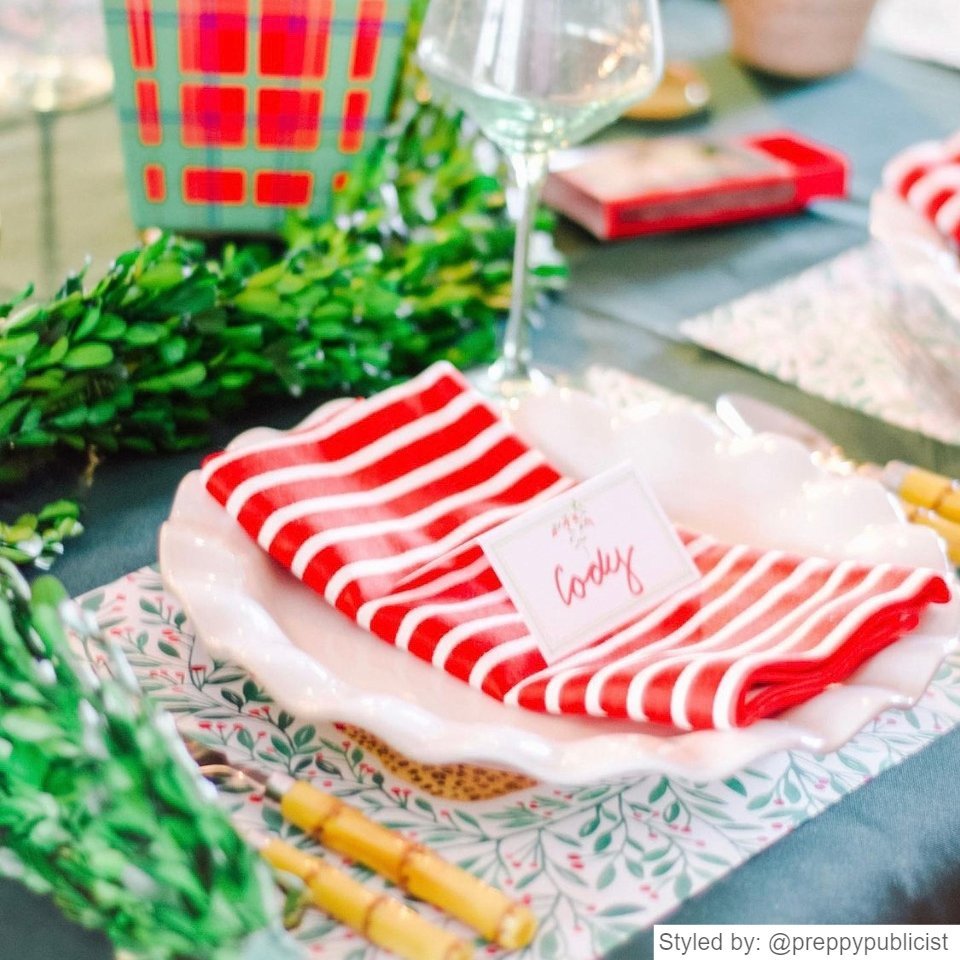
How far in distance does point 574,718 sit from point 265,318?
38 cm

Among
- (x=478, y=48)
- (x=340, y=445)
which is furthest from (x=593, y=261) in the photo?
(x=340, y=445)

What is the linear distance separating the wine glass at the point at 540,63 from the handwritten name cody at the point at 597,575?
0.29m

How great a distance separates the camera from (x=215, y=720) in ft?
1.78

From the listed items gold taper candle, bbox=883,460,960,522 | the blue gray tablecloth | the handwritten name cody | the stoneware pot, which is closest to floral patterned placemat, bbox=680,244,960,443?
Result: the blue gray tablecloth

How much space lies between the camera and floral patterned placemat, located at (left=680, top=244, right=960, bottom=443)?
88cm

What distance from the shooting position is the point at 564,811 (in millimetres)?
502

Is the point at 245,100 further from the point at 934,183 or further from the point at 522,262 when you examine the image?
the point at 934,183

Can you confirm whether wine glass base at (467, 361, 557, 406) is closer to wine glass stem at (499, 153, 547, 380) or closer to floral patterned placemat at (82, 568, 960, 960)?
wine glass stem at (499, 153, 547, 380)

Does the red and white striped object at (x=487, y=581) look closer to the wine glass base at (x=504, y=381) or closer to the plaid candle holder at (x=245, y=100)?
the wine glass base at (x=504, y=381)

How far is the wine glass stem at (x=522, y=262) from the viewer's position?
75 centimetres

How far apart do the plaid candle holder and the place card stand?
1.51ft

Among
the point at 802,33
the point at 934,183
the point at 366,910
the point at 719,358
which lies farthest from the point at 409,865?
the point at 802,33

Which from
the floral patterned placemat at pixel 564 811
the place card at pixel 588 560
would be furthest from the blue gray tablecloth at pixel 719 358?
the place card at pixel 588 560

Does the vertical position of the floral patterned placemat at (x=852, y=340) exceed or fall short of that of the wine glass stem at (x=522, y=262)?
it falls short
